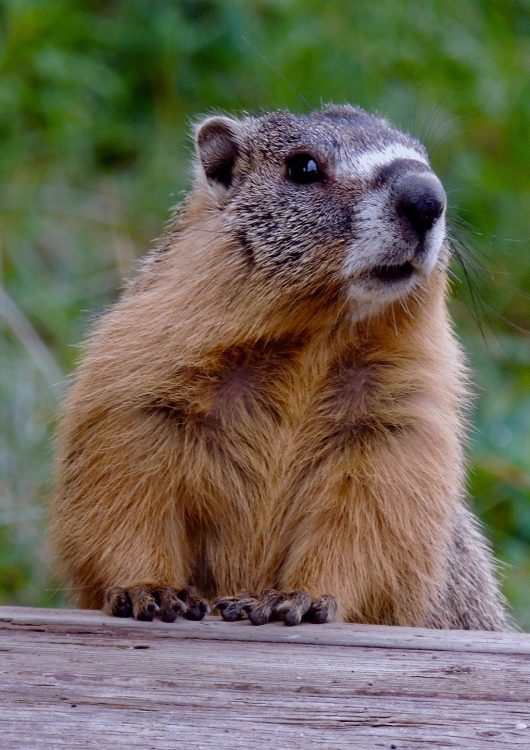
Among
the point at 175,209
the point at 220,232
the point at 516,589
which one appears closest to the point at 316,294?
the point at 220,232

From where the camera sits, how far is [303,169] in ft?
14.0

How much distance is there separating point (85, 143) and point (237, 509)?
4.57 meters

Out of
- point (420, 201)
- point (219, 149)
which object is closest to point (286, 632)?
point (420, 201)

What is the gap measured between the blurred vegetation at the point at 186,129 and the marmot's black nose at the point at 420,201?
282 centimetres

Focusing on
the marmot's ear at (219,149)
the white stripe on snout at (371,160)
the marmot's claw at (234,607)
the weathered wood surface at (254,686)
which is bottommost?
the weathered wood surface at (254,686)

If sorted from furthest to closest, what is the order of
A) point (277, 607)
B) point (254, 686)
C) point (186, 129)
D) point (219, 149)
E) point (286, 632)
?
1. point (186, 129)
2. point (219, 149)
3. point (277, 607)
4. point (286, 632)
5. point (254, 686)

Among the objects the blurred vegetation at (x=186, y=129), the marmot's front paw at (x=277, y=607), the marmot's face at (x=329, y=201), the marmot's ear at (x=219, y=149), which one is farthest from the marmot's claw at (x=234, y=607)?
the blurred vegetation at (x=186, y=129)

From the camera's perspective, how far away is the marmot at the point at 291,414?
13.1ft

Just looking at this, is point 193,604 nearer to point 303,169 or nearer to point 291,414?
point 291,414

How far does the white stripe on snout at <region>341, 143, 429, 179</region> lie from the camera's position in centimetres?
409

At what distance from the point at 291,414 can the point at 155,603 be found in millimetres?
778

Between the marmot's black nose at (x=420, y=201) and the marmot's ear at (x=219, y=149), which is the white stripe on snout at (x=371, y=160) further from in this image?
the marmot's ear at (x=219, y=149)

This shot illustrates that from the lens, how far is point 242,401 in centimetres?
411

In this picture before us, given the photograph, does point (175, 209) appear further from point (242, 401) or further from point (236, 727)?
point (236, 727)
